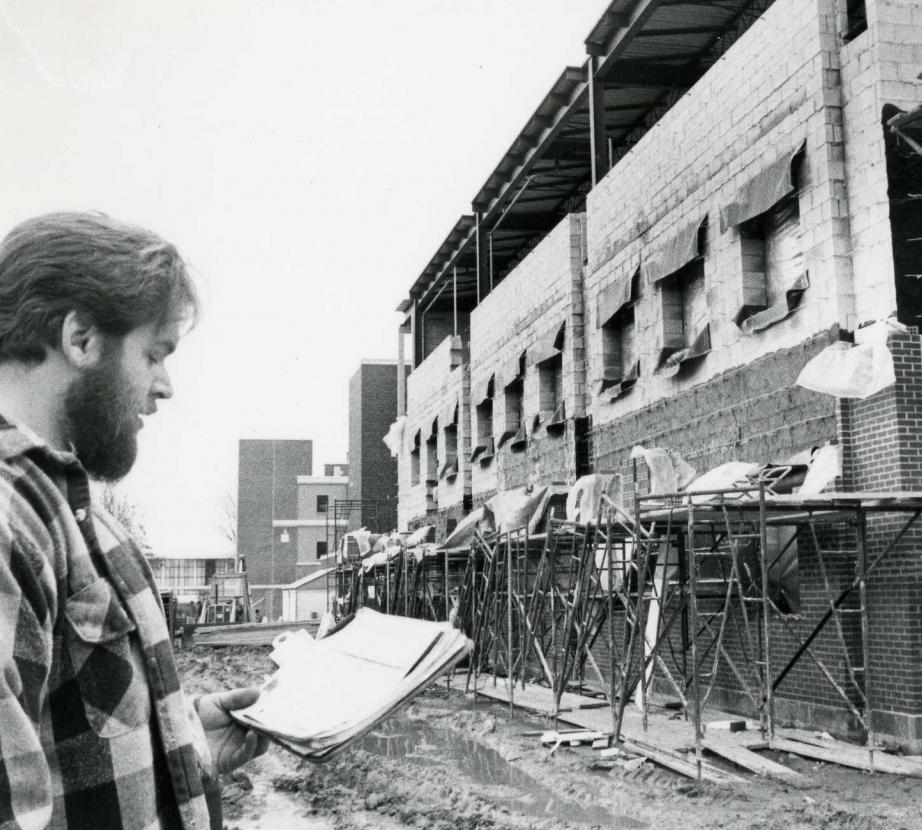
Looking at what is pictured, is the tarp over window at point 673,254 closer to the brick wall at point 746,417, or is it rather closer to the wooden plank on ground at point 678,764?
the brick wall at point 746,417

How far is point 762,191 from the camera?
1235 centimetres

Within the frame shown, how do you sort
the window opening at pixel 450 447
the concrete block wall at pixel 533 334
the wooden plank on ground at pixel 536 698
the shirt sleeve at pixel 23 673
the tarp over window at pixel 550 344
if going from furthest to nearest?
the window opening at pixel 450 447 < the tarp over window at pixel 550 344 < the concrete block wall at pixel 533 334 < the wooden plank on ground at pixel 536 698 < the shirt sleeve at pixel 23 673

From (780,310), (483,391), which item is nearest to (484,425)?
(483,391)

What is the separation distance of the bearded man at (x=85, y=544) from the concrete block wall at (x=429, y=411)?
77.3 feet

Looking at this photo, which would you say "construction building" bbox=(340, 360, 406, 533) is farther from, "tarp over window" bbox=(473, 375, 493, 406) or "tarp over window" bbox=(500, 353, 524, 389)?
"tarp over window" bbox=(500, 353, 524, 389)

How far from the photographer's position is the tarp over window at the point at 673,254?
14109mm

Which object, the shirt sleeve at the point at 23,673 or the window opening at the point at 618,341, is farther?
the window opening at the point at 618,341

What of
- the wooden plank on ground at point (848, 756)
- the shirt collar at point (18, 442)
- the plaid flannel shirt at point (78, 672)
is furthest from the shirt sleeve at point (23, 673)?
the wooden plank on ground at point (848, 756)

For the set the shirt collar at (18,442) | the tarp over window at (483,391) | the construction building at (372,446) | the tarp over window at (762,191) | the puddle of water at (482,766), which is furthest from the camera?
the construction building at (372,446)

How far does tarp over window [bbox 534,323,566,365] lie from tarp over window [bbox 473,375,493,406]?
3873mm

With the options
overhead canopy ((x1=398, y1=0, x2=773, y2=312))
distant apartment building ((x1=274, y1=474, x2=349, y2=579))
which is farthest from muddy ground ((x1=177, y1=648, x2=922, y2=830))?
distant apartment building ((x1=274, y1=474, x2=349, y2=579))

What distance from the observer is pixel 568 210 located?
83.3 feet

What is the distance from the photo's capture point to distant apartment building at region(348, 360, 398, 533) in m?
44.0

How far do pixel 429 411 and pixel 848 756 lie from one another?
19.9 m
